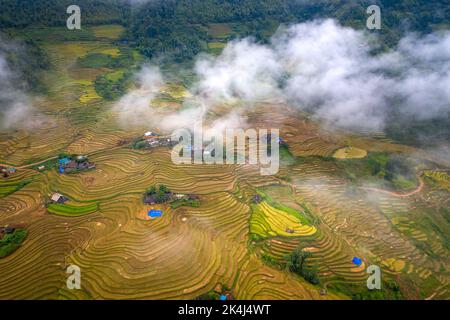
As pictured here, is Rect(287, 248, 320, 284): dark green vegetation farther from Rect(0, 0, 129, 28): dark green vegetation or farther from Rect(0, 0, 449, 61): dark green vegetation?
Rect(0, 0, 129, 28): dark green vegetation

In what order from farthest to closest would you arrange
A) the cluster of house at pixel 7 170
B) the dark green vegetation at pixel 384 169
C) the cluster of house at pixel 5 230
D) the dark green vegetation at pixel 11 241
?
the dark green vegetation at pixel 384 169 → the cluster of house at pixel 7 170 → the cluster of house at pixel 5 230 → the dark green vegetation at pixel 11 241

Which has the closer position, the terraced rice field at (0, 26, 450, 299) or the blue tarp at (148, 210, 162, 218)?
the terraced rice field at (0, 26, 450, 299)

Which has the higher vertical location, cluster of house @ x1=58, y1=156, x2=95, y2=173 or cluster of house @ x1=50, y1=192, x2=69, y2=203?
cluster of house @ x1=58, y1=156, x2=95, y2=173

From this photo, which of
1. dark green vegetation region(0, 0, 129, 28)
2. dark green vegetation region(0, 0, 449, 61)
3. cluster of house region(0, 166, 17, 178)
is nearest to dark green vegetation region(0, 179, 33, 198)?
cluster of house region(0, 166, 17, 178)

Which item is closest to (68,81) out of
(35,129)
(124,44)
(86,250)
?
(35,129)

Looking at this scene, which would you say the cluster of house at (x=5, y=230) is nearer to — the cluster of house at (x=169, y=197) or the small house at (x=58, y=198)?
the small house at (x=58, y=198)

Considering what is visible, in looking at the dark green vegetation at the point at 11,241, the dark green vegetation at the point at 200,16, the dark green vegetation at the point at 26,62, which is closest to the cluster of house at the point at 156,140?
the dark green vegetation at the point at 11,241
